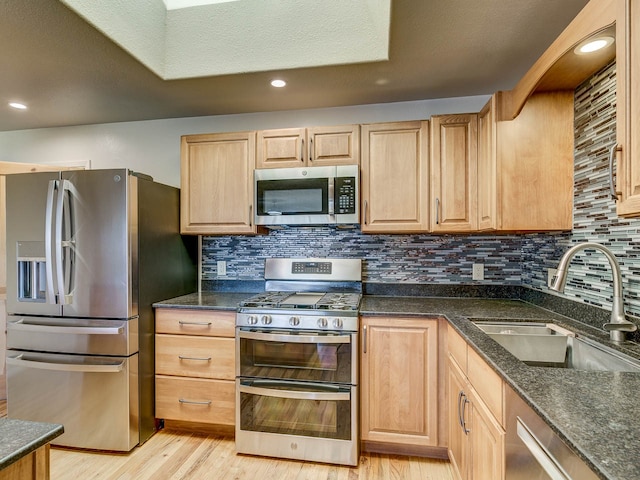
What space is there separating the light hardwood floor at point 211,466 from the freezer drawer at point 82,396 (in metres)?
0.08

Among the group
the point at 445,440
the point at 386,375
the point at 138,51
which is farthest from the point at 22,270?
the point at 445,440

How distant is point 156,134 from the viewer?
9.78 ft

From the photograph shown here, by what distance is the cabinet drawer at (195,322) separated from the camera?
222 centimetres

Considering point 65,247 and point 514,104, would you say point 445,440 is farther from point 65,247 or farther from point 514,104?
point 65,247

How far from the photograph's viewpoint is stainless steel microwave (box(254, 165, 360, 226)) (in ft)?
7.56

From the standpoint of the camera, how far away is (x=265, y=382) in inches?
82.5

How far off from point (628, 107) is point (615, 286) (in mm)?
767

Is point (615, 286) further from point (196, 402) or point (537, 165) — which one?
point (196, 402)

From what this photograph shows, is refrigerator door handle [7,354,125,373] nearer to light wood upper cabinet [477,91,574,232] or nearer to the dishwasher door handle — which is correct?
the dishwasher door handle

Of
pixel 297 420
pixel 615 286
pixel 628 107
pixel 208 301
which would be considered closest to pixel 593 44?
pixel 628 107

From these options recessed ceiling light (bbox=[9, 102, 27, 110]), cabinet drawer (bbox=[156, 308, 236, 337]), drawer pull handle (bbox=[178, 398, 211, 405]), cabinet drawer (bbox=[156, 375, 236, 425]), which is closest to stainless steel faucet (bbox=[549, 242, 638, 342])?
cabinet drawer (bbox=[156, 308, 236, 337])

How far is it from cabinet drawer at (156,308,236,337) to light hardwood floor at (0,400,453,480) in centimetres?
70

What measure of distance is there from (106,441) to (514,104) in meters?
3.03

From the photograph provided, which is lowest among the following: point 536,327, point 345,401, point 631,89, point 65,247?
point 345,401
